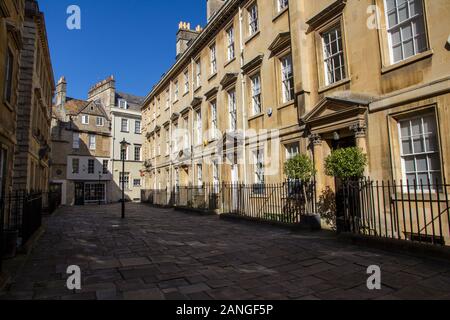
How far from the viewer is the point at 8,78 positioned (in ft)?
32.8

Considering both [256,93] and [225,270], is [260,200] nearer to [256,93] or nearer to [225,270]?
[256,93]

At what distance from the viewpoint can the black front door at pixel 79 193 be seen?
34753mm

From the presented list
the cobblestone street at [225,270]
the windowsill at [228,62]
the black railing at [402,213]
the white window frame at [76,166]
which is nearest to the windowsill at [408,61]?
the black railing at [402,213]

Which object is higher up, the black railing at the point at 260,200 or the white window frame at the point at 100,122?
the white window frame at the point at 100,122

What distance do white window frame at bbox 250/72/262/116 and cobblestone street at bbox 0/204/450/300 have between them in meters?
7.32

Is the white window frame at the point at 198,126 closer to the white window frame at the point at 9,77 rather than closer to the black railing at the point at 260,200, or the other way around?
the black railing at the point at 260,200

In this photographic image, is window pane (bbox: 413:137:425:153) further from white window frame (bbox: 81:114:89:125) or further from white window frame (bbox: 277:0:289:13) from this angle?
white window frame (bbox: 81:114:89:125)

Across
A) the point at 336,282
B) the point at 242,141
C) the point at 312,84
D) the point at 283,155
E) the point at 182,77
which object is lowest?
the point at 336,282

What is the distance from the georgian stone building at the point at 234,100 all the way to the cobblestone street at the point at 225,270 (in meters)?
5.55

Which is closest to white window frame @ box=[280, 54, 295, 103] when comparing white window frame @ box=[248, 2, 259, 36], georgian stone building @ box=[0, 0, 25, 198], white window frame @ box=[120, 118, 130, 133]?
white window frame @ box=[248, 2, 259, 36]

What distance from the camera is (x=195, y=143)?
2025 cm

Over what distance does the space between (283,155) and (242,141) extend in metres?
2.89
